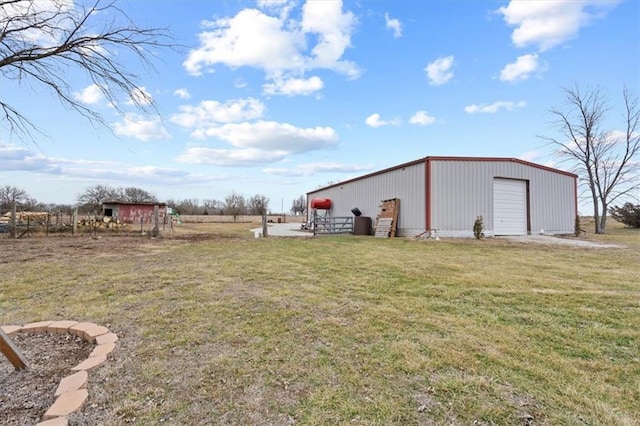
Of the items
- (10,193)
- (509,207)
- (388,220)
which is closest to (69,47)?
(388,220)

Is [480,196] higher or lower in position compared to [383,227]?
higher

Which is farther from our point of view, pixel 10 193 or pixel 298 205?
pixel 298 205

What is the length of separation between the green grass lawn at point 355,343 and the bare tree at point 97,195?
45.7 m

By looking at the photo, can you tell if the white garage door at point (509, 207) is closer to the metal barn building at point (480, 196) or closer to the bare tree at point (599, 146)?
the metal barn building at point (480, 196)

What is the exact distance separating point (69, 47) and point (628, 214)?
1142 inches

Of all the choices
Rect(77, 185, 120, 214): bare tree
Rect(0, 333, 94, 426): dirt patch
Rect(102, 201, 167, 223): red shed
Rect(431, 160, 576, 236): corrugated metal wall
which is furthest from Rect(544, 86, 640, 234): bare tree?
Rect(77, 185, 120, 214): bare tree

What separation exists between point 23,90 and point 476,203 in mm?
12955

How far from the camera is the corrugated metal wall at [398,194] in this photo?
1261 cm

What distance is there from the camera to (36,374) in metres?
2.15

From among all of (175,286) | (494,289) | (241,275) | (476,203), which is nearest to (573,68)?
(476,203)

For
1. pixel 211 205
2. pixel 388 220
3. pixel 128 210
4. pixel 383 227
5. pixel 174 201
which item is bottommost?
pixel 383 227

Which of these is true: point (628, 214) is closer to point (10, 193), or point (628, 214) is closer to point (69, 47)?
point (69, 47)

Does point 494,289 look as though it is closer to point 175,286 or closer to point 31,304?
point 175,286

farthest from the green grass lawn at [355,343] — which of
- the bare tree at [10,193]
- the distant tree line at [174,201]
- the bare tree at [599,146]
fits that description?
the bare tree at [10,193]
